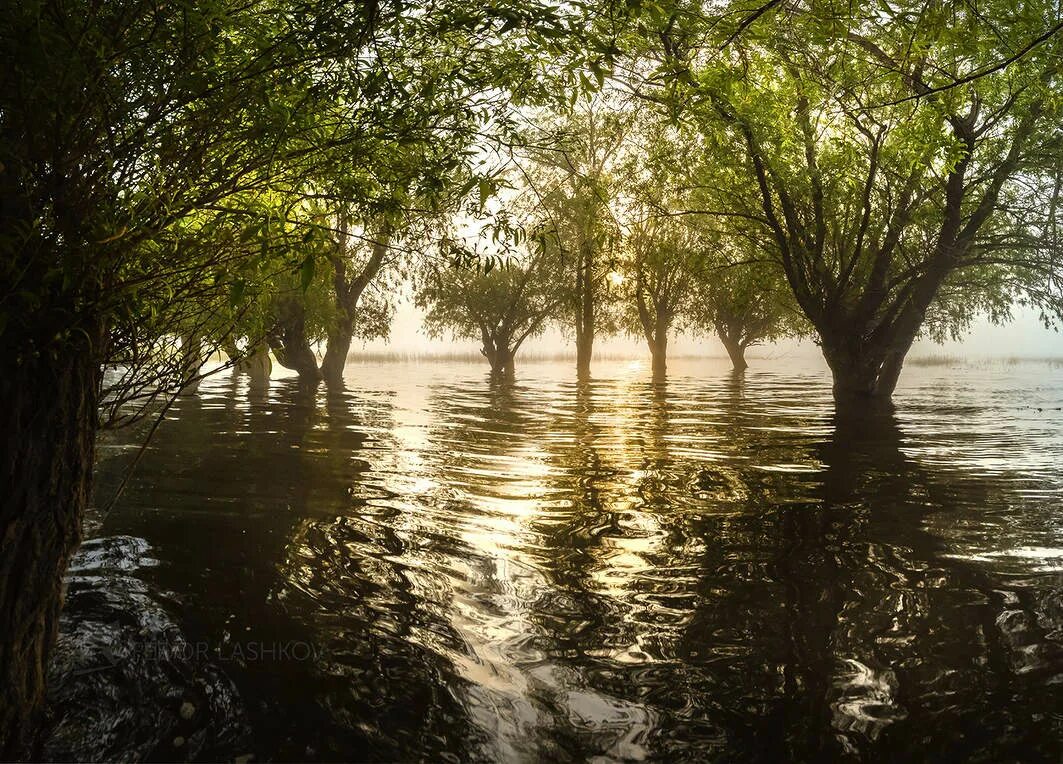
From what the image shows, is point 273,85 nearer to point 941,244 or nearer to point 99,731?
point 99,731

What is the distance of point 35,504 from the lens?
412cm

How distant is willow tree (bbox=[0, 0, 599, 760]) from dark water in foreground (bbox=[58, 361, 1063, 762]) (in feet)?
4.46

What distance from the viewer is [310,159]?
581 cm

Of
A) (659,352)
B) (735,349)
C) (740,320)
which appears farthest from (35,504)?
(735,349)

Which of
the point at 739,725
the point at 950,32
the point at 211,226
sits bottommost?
the point at 739,725

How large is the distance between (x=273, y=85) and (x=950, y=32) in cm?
506

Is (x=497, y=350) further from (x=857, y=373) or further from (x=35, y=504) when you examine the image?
(x=35, y=504)

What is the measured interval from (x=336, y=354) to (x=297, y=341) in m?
4.38

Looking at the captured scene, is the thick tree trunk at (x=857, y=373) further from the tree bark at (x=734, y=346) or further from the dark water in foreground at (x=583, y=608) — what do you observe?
the tree bark at (x=734, y=346)

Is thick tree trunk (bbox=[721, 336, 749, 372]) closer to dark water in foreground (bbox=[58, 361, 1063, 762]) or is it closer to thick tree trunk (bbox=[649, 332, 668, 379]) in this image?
thick tree trunk (bbox=[649, 332, 668, 379])

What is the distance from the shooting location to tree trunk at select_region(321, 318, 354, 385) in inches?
1419

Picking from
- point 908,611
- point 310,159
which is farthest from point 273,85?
point 908,611

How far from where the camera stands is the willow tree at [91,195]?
12.6 ft

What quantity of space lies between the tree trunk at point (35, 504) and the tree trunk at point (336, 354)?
3195 cm
